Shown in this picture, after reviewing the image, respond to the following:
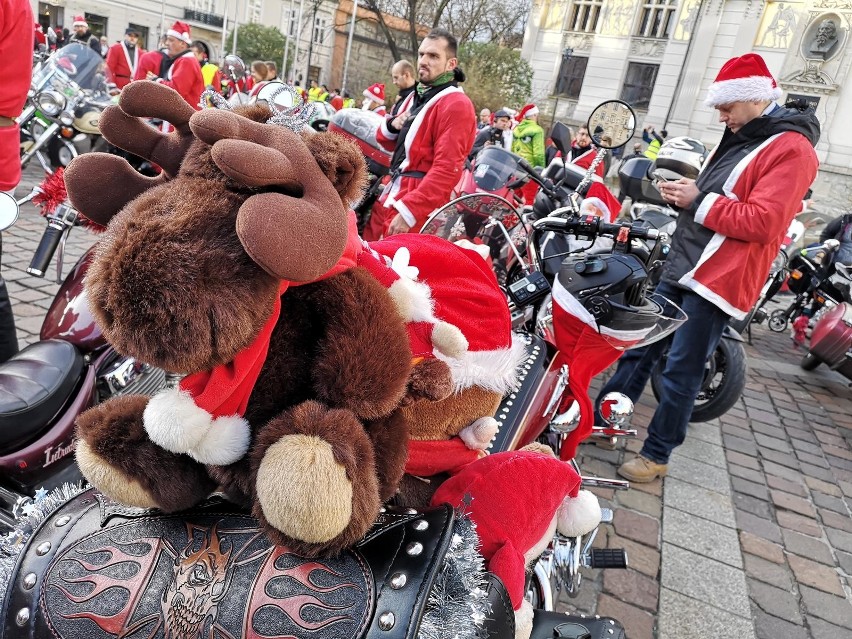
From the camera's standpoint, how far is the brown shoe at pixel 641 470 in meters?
3.20

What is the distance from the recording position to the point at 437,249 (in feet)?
4.97

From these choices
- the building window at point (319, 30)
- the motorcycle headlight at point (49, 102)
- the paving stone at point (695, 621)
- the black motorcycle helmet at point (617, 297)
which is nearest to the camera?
the black motorcycle helmet at point (617, 297)

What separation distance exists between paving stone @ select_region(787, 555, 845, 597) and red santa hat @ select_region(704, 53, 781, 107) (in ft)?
7.15

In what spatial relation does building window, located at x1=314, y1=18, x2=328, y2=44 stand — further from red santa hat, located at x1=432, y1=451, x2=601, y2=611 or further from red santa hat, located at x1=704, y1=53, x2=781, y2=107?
red santa hat, located at x1=432, y1=451, x2=601, y2=611

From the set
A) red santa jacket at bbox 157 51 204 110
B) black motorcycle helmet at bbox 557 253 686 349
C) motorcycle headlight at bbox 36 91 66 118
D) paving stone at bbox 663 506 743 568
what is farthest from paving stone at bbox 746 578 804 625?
red santa jacket at bbox 157 51 204 110

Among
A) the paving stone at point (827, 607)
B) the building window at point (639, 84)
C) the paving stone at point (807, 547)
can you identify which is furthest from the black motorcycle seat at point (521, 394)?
the building window at point (639, 84)

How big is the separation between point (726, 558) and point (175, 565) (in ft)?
8.29

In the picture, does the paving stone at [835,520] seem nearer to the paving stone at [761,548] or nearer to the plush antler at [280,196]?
the paving stone at [761,548]

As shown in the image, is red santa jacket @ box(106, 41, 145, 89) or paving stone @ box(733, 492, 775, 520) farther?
red santa jacket @ box(106, 41, 145, 89)

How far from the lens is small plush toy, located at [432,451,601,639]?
115 cm

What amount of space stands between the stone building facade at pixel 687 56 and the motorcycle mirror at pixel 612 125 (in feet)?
73.7

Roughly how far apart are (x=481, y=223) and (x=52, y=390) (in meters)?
1.60

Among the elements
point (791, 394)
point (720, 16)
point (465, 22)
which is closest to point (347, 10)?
point (465, 22)

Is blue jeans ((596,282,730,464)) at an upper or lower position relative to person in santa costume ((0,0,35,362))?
lower
